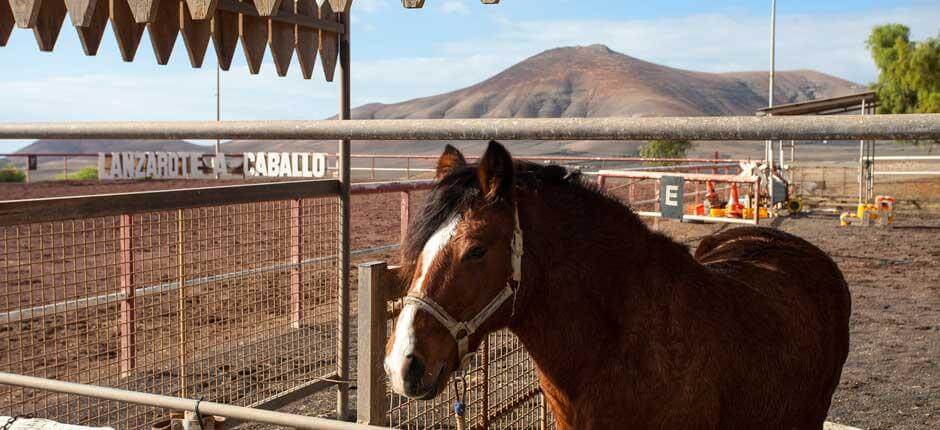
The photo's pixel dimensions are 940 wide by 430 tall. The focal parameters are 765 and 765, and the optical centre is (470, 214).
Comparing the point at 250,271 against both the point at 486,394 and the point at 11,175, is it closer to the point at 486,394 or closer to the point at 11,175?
the point at 486,394

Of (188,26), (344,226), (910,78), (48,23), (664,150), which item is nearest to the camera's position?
(48,23)

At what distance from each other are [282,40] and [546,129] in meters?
2.67

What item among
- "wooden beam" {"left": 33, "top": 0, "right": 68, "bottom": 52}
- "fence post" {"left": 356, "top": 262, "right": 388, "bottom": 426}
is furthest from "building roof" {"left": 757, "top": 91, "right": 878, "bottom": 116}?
"fence post" {"left": 356, "top": 262, "right": 388, "bottom": 426}

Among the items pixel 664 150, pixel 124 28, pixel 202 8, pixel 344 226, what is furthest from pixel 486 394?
pixel 664 150

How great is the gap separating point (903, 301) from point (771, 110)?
945 centimetres

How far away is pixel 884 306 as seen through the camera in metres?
9.25

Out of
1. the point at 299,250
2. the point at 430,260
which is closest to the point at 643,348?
the point at 430,260

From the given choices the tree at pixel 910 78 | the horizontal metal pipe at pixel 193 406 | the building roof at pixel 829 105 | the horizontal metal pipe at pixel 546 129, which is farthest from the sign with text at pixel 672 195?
the tree at pixel 910 78

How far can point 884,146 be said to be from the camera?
240 ft

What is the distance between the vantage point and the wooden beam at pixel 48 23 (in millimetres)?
3277

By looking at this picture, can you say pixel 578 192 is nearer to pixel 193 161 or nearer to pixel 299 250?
pixel 299 250

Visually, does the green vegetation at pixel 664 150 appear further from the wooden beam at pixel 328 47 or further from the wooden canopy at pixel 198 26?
the wooden canopy at pixel 198 26

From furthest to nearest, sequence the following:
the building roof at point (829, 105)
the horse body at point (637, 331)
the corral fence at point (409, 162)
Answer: the building roof at point (829, 105) < the corral fence at point (409, 162) < the horse body at point (637, 331)

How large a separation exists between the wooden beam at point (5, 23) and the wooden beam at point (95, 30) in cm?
49
